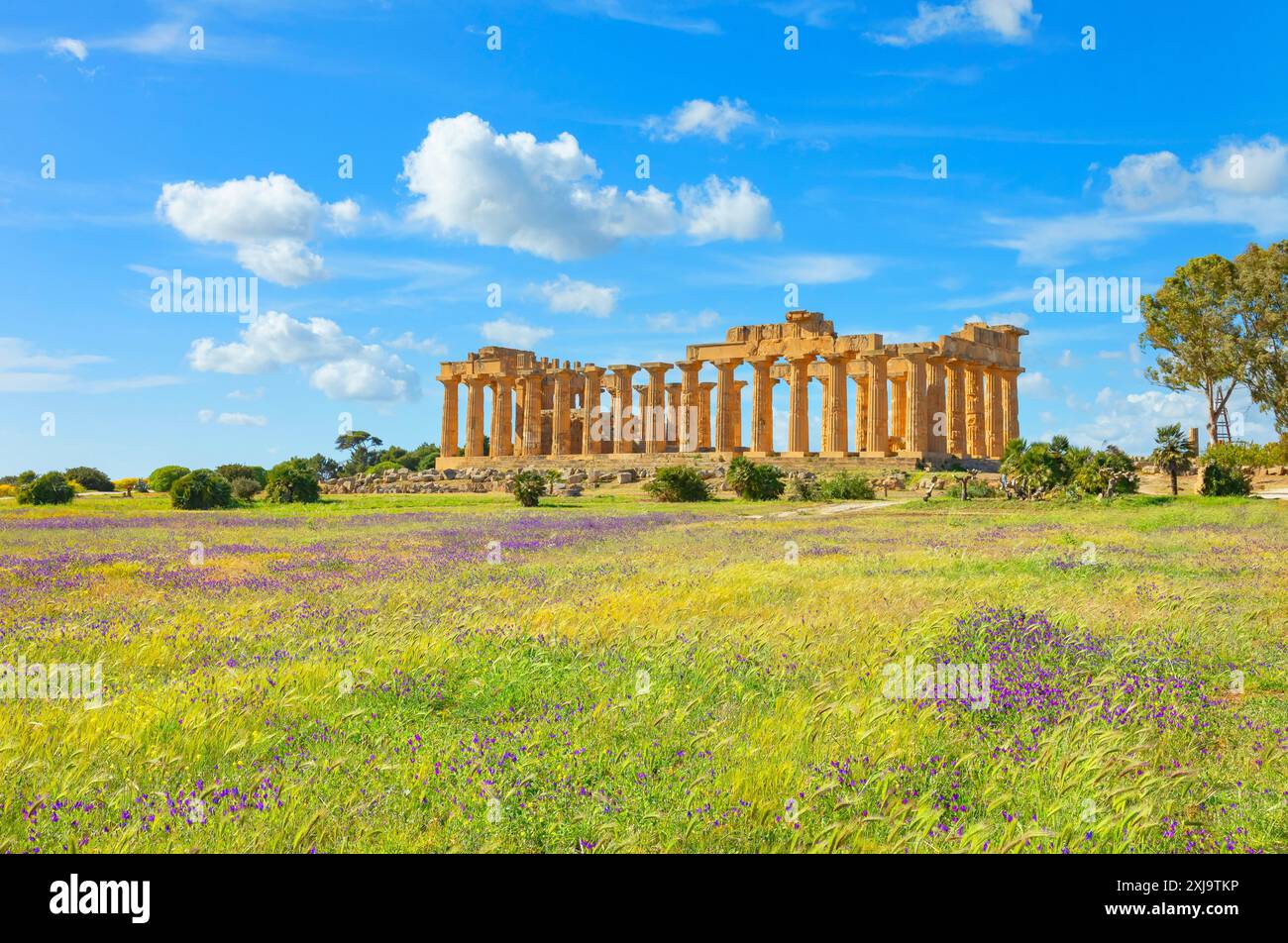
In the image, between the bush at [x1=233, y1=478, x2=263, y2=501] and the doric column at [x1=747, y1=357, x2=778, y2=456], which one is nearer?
the bush at [x1=233, y1=478, x2=263, y2=501]

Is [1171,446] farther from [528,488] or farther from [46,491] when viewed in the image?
[46,491]

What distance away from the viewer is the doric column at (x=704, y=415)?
8075 centimetres

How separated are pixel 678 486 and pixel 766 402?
2426 centimetres

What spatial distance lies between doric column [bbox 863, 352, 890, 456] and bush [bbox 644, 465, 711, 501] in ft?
64.3

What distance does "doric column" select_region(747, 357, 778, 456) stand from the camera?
2763 inches

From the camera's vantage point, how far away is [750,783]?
5555 millimetres

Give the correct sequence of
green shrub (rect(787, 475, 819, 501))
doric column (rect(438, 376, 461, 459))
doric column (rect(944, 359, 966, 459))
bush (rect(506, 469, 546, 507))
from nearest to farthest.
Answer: bush (rect(506, 469, 546, 507)), green shrub (rect(787, 475, 819, 501)), doric column (rect(944, 359, 966, 459)), doric column (rect(438, 376, 461, 459))

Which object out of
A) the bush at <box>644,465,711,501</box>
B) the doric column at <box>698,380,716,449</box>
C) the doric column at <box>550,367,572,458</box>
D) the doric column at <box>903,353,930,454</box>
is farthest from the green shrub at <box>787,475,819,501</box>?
the doric column at <box>550,367,572,458</box>

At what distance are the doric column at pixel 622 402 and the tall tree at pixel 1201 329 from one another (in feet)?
132

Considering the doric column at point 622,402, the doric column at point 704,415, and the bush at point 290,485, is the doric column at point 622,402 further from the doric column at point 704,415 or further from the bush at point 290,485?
the bush at point 290,485

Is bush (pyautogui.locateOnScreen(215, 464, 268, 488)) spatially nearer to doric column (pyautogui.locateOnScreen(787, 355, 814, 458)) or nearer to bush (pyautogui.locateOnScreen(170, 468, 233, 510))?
bush (pyautogui.locateOnScreen(170, 468, 233, 510))
